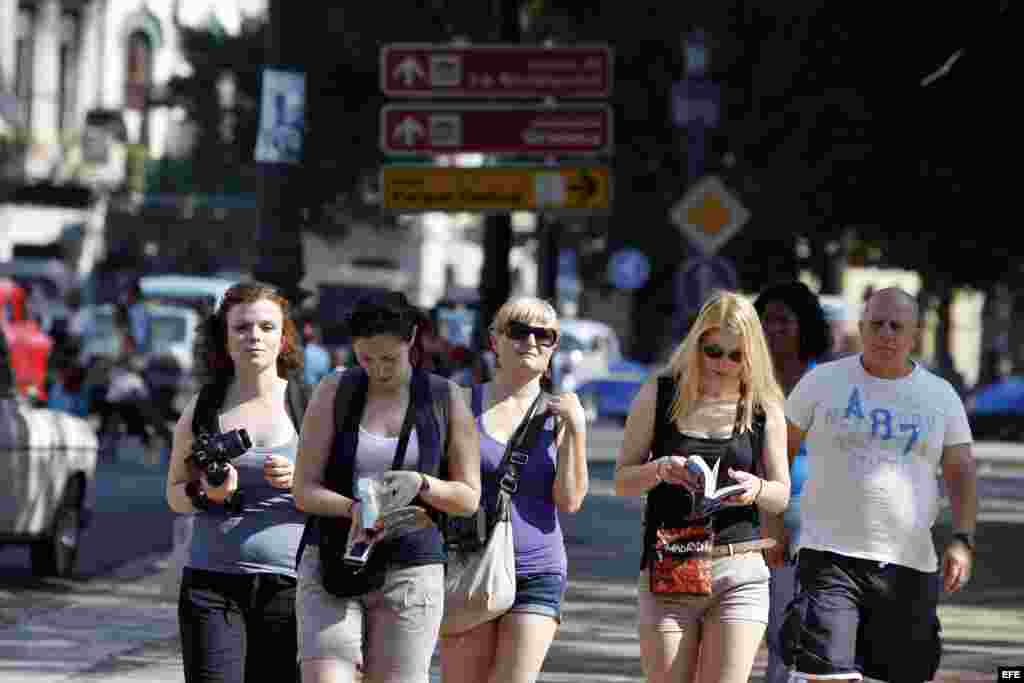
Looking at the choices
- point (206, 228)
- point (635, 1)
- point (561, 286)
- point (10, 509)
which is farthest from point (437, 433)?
point (206, 228)

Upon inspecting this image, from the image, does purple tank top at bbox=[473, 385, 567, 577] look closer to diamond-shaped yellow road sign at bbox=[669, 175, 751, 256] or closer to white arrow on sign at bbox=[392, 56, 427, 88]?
white arrow on sign at bbox=[392, 56, 427, 88]

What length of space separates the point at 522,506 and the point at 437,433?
2.58ft

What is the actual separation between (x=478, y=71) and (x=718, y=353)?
33.3 ft

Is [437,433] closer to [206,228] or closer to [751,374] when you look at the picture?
[751,374]

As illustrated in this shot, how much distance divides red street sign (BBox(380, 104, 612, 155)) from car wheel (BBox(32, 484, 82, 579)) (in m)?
3.41

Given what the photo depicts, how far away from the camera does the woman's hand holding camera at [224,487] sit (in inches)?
296

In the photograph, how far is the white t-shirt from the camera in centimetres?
822

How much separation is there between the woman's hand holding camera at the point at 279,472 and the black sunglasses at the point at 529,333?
0.84m

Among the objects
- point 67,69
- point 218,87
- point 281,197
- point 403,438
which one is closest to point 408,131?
point 281,197

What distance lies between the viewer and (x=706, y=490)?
7805 millimetres

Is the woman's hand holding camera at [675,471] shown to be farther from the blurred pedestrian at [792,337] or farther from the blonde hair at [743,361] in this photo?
the blurred pedestrian at [792,337]

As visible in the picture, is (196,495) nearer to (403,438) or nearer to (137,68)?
(403,438)

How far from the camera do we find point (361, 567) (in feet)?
23.0

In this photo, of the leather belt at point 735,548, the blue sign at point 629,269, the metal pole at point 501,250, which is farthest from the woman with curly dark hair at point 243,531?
the blue sign at point 629,269
